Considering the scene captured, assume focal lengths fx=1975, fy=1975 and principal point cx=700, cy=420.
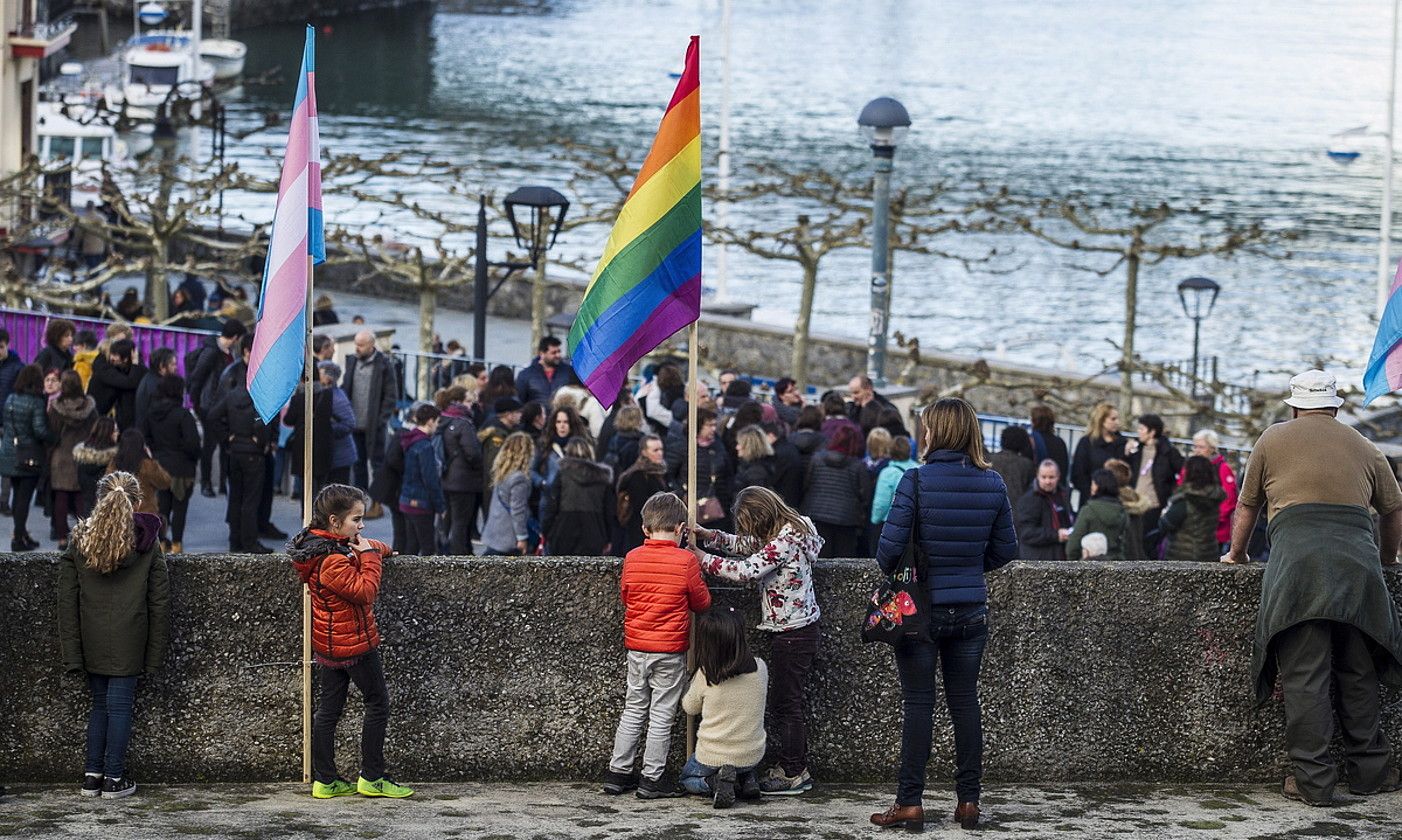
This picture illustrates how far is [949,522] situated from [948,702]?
2.29ft

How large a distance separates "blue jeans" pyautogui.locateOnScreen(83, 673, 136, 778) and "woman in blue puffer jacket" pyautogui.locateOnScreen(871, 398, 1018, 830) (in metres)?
2.80

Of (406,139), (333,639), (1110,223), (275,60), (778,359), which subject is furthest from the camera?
(275,60)

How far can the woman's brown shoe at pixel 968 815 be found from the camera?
7.05 metres

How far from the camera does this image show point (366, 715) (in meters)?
7.31

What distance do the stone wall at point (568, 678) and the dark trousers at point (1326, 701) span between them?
30 cm

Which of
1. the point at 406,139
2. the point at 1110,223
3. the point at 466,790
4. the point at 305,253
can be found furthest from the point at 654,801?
the point at 406,139

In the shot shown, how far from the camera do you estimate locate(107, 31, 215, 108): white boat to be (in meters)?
63.8

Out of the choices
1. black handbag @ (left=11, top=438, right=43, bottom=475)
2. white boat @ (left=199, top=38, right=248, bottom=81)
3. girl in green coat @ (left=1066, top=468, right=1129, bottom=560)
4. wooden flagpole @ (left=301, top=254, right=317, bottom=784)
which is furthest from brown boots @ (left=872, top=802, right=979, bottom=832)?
white boat @ (left=199, top=38, right=248, bottom=81)

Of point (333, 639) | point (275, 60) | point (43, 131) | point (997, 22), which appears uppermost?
point (997, 22)

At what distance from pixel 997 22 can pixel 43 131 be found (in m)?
124

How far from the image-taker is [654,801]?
7.43 metres

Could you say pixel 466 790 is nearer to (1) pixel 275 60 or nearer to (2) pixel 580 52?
(1) pixel 275 60

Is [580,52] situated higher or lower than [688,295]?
higher

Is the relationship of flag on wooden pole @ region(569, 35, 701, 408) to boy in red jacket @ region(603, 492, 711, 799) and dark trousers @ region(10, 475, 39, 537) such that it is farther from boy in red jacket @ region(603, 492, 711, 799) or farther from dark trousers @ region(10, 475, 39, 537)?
dark trousers @ region(10, 475, 39, 537)
